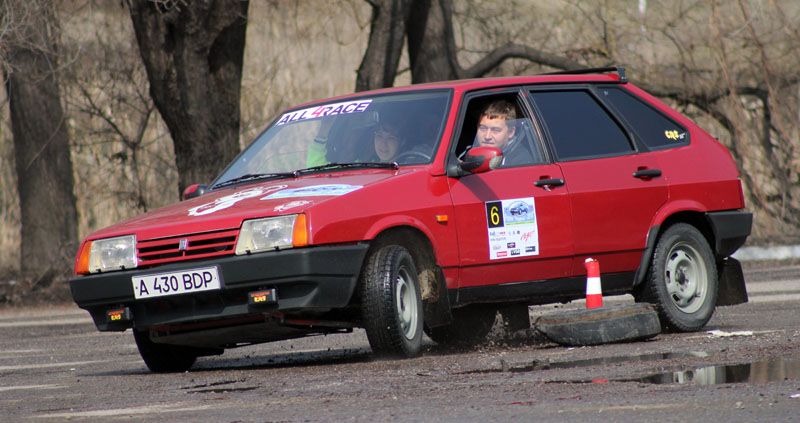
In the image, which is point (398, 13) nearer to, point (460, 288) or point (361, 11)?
point (361, 11)

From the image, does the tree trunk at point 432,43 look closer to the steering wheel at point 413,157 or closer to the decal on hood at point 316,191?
the steering wheel at point 413,157

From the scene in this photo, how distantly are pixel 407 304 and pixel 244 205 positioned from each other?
1058 mm

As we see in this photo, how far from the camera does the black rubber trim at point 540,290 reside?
348 inches

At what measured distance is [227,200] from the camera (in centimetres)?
863

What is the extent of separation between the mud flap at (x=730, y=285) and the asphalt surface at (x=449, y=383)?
0.62 ft

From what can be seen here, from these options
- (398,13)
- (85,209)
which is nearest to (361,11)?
(398,13)

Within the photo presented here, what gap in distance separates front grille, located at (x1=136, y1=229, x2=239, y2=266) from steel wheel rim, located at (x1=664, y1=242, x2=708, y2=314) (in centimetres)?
310

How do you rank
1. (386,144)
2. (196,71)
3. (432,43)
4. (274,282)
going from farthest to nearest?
(432,43) < (196,71) < (386,144) < (274,282)

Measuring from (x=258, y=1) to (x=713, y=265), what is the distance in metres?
16.4

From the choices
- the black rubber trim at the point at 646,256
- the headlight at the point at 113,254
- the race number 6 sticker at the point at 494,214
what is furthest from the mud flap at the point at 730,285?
the headlight at the point at 113,254

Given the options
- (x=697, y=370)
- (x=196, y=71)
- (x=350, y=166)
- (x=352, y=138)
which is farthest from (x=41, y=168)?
(x=697, y=370)

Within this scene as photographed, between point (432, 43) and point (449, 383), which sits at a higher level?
point (432, 43)

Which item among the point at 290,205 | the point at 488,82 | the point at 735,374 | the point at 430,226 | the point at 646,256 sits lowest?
the point at 735,374

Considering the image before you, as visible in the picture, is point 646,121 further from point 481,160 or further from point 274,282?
point 274,282
